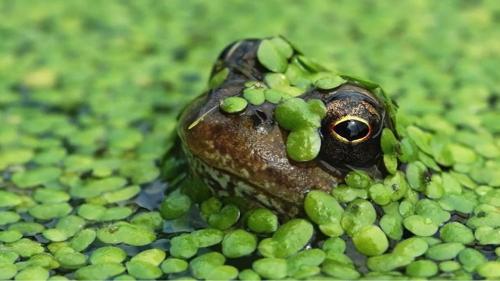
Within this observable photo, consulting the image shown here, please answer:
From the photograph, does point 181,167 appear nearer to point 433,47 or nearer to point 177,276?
point 177,276

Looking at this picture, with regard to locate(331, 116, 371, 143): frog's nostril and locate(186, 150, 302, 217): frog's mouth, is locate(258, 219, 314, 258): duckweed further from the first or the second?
locate(331, 116, 371, 143): frog's nostril

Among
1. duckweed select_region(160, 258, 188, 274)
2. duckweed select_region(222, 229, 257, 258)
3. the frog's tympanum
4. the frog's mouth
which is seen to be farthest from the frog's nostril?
duckweed select_region(160, 258, 188, 274)

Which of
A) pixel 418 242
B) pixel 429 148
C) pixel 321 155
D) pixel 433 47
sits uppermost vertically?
pixel 433 47

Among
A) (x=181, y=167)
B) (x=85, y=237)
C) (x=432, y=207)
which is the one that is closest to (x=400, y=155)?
(x=432, y=207)

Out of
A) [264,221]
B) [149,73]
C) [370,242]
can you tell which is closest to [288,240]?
[264,221]

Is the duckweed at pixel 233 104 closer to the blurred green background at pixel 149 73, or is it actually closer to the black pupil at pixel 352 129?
the black pupil at pixel 352 129

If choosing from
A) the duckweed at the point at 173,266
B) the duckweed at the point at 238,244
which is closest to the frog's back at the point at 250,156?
the duckweed at the point at 238,244
